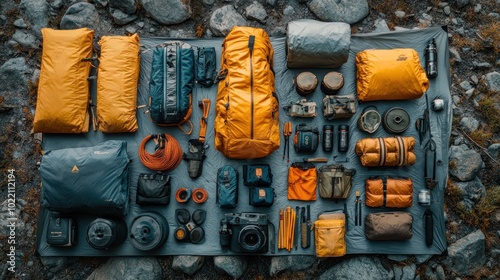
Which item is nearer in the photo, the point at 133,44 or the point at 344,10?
the point at 133,44

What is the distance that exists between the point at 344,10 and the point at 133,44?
3423mm

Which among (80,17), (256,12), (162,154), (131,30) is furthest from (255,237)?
(80,17)

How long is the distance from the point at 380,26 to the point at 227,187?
361 centimetres


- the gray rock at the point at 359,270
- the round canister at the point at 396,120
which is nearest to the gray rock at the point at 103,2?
the round canister at the point at 396,120

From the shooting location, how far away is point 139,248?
223 inches

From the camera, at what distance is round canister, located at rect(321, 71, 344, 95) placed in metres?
5.90

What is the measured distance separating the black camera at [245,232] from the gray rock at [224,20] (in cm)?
294

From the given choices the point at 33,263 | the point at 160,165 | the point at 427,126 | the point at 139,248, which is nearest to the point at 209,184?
the point at 160,165

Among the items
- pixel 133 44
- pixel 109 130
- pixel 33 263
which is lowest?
pixel 33 263

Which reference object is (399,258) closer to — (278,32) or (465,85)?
(465,85)

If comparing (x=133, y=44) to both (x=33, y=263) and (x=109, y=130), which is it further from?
(x=33, y=263)

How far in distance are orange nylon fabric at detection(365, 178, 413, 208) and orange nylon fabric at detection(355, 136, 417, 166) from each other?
269 millimetres

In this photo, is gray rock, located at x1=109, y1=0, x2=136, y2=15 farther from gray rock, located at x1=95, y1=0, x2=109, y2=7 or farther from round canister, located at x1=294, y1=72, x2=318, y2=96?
round canister, located at x1=294, y1=72, x2=318, y2=96

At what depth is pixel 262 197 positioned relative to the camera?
5.76 metres
